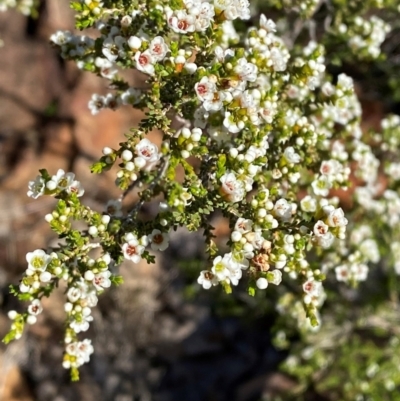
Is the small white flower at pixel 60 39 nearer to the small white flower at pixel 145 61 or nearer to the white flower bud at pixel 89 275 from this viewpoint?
the small white flower at pixel 145 61

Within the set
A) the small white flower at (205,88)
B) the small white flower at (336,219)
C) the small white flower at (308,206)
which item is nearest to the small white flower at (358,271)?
the small white flower at (308,206)

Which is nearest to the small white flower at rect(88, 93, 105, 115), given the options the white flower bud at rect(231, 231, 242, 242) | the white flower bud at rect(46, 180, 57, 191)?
the white flower bud at rect(46, 180, 57, 191)

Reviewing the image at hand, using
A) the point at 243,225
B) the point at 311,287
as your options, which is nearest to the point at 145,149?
the point at 243,225

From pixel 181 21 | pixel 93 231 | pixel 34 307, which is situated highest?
pixel 181 21

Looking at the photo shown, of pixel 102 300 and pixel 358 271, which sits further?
pixel 102 300

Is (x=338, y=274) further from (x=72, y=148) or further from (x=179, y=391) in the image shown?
(x=72, y=148)

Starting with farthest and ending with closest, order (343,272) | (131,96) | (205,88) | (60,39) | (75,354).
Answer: (343,272)
(60,39)
(131,96)
(75,354)
(205,88)

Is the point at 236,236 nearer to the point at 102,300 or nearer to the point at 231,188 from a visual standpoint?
the point at 231,188

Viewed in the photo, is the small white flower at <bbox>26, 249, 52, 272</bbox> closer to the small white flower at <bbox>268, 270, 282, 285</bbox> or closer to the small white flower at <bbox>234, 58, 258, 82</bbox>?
the small white flower at <bbox>268, 270, 282, 285</bbox>
